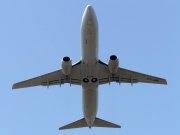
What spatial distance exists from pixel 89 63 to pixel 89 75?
1.80 metres

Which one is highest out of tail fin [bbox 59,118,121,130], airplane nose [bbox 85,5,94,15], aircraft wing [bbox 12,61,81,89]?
airplane nose [bbox 85,5,94,15]

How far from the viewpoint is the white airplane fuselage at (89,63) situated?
31309 mm

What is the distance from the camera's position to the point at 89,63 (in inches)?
1314

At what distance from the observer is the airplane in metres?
31.6

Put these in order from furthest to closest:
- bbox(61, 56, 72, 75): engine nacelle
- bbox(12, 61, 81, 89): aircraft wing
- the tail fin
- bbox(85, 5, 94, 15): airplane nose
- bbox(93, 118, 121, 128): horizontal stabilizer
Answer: bbox(93, 118, 121, 128): horizontal stabilizer
the tail fin
bbox(12, 61, 81, 89): aircraft wing
bbox(61, 56, 72, 75): engine nacelle
bbox(85, 5, 94, 15): airplane nose

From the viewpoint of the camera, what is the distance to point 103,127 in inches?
1582

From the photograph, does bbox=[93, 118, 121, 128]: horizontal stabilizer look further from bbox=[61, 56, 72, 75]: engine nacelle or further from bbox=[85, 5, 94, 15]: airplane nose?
bbox=[85, 5, 94, 15]: airplane nose

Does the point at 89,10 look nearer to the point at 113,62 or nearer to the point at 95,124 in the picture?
the point at 113,62

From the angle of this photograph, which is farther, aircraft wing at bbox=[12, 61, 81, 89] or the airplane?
aircraft wing at bbox=[12, 61, 81, 89]

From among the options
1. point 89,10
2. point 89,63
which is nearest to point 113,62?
point 89,63

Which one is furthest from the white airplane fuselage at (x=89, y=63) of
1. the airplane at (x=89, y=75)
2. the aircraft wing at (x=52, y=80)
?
the aircraft wing at (x=52, y=80)

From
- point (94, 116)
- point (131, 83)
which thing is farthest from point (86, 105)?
point (131, 83)

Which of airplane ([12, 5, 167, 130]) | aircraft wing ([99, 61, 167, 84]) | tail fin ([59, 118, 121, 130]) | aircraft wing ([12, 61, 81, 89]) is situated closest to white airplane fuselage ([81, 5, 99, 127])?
airplane ([12, 5, 167, 130])

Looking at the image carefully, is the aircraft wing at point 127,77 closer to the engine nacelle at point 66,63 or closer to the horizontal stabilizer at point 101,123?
the engine nacelle at point 66,63
